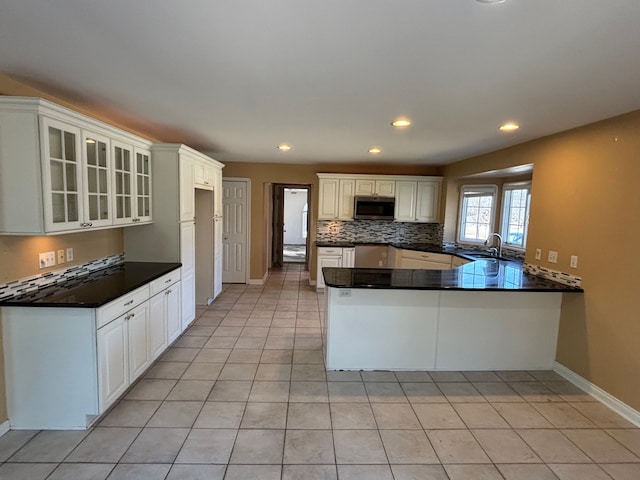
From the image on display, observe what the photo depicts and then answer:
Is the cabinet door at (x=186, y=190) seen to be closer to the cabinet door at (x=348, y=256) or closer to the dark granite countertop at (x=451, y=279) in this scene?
the dark granite countertop at (x=451, y=279)

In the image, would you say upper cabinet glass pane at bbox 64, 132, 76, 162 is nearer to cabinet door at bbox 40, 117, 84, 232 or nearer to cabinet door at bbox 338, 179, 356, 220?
cabinet door at bbox 40, 117, 84, 232

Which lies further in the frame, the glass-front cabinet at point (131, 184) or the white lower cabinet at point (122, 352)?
the glass-front cabinet at point (131, 184)

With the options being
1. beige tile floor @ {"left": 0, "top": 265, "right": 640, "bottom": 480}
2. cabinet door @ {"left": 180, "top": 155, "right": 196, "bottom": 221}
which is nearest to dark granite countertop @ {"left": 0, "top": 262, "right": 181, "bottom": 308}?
cabinet door @ {"left": 180, "top": 155, "right": 196, "bottom": 221}

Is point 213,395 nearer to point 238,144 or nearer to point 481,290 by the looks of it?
point 481,290

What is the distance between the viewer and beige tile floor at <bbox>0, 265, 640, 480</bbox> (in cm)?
205

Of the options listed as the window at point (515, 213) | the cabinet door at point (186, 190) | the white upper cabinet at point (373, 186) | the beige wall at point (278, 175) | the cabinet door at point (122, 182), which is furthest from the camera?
the beige wall at point (278, 175)

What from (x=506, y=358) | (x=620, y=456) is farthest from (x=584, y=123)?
(x=620, y=456)

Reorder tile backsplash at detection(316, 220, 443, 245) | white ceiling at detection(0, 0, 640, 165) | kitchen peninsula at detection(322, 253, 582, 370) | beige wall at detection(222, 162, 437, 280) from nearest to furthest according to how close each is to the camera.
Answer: white ceiling at detection(0, 0, 640, 165), kitchen peninsula at detection(322, 253, 582, 370), beige wall at detection(222, 162, 437, 280), tile backsplash at detection(316, 220, 443, 245)

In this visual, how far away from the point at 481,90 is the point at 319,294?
14.2 feet

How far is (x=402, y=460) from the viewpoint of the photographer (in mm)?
2129

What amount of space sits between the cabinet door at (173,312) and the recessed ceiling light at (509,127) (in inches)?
143

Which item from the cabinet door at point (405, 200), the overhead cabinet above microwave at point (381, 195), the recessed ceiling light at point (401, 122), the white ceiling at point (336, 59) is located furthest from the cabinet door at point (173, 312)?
the cabinet door at point (405, 200)

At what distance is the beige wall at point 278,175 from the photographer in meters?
6.41

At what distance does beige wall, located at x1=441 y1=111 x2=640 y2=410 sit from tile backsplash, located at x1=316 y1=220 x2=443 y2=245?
2.98m
